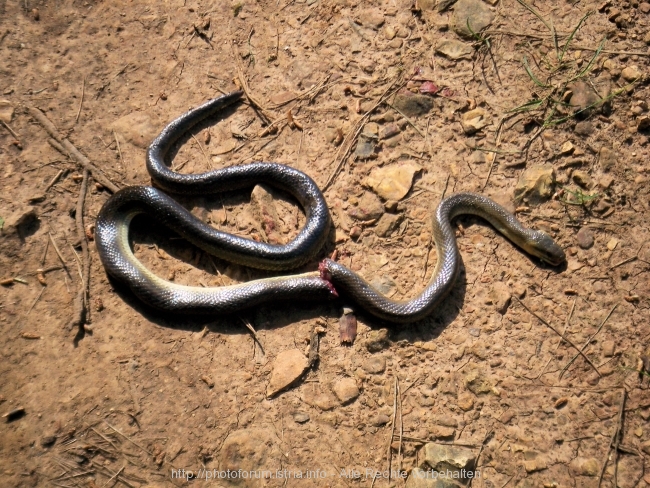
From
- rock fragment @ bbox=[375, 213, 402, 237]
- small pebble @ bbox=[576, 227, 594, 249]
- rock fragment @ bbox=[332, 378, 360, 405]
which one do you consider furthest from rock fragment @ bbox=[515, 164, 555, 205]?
rock fragment @ bbox=[332, 378, 360, 405]

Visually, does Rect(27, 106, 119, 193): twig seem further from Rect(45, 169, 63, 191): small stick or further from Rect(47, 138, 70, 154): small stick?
Rect(45, 169, 63, 191): small stick

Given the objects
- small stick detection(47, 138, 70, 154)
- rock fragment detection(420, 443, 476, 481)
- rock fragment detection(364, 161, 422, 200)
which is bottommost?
rock fragment detection(420, 443, 476, 481)

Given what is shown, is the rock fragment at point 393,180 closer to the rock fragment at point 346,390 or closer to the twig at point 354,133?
the twig at point 354,133

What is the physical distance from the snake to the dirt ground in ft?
0.62

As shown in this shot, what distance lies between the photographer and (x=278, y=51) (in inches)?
283

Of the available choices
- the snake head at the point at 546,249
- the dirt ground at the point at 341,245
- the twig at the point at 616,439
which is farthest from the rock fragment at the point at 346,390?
the snake head at the point at 546,249

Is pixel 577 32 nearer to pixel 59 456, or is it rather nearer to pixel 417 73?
pixel 417 73

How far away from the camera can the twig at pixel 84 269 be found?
18.0 feet

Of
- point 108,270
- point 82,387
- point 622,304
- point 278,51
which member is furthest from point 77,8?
A: point 622,304

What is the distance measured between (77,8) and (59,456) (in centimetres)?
575

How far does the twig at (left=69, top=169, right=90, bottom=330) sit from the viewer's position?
5.48m

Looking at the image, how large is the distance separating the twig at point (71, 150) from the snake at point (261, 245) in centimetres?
36

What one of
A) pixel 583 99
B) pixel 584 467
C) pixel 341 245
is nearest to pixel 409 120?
pixel 341 245

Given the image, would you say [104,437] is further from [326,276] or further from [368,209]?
[368,209]
